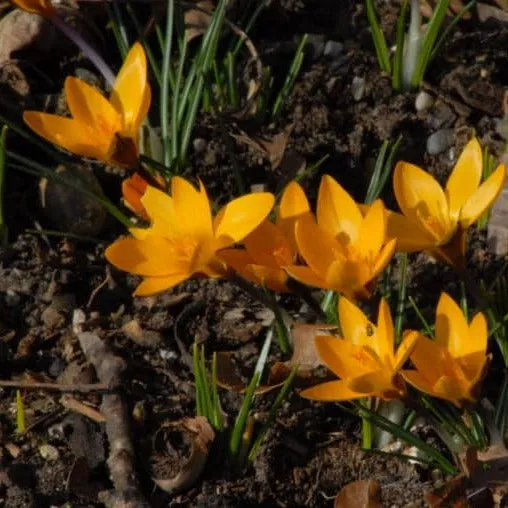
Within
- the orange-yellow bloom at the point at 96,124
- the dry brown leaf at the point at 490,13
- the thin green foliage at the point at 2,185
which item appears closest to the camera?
the orange-yellow bloom at the point at 96,124

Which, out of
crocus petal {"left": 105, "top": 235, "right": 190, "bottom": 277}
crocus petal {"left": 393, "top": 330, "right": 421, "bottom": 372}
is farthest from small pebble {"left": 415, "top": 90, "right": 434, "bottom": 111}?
crocus petal {"left": 393, "top": 330, "right": 421, "bottom": 372}

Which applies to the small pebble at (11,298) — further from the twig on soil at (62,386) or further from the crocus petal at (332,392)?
the crocus petal at (332,392)

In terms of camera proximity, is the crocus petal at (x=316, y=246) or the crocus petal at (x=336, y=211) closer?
the crocus petal at (x=316, y=246)

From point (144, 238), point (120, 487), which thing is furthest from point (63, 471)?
point (144, 238)

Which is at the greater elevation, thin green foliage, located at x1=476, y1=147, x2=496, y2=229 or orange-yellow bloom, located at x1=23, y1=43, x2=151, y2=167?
orange-yellow bloom, located at x1=23, y1=43, x2=151, y2=167

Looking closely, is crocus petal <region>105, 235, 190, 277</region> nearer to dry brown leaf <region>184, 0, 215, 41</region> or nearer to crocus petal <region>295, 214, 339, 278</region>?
crocus petal <region>295, 214, 339, 278</region>

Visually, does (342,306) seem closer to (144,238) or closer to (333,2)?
(144,238)

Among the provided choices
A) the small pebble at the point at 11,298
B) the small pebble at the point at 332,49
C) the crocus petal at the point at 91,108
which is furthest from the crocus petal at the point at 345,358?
the small pebble at the point at 332,49
